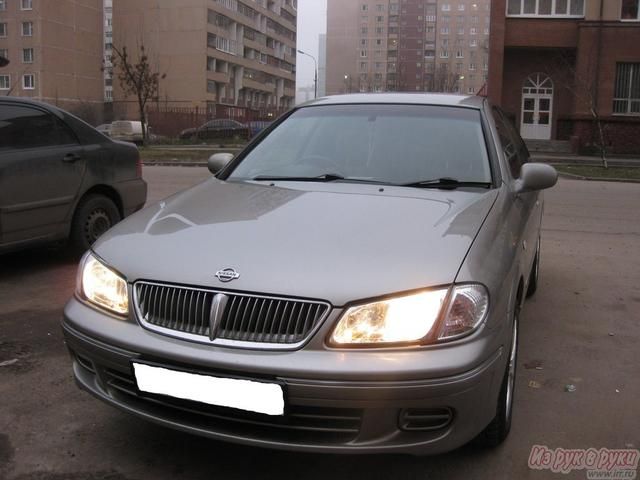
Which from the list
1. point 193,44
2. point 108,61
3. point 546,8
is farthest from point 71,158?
point 108,61

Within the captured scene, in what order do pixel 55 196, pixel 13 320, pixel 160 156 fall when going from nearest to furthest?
1. pixel 13 320
2. pixel 55 196
3. pixel 160 156

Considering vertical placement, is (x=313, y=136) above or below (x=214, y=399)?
above

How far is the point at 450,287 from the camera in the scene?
231 centimetres

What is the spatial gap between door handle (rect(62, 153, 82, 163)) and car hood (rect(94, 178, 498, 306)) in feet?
9.10

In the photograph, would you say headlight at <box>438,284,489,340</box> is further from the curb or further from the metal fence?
the metal fence

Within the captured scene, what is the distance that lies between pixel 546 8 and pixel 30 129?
27486mm

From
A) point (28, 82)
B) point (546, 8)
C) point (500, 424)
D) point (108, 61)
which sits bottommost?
point (500, 424)

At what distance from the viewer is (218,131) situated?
3825cm

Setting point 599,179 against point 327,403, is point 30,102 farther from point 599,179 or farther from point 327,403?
point 599,179

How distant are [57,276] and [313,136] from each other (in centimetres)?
300

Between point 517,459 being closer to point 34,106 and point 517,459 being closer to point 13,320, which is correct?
point 13,320

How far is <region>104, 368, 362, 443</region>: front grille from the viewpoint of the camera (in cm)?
224

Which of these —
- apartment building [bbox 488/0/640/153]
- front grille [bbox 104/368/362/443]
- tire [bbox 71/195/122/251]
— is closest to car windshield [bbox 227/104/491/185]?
front grille [bbox 104/368/362/443]

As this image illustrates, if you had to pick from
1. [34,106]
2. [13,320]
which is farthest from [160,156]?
[13,320]
